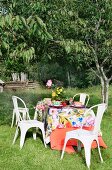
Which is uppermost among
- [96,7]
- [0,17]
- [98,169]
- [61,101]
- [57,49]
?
[96,7]

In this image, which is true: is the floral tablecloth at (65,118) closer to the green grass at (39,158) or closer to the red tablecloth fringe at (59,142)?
the red tablecloth fringe at (59,142)

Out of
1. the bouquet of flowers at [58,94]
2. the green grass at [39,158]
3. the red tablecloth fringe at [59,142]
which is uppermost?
the bouquet of flowers at [58,94]

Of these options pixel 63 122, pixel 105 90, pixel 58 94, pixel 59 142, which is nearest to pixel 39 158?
pixel 59 142

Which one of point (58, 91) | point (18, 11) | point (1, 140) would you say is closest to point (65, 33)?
point (18, 11)

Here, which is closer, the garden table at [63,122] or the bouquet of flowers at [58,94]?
the garden table at [63,122]

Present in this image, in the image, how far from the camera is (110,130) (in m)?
9.96

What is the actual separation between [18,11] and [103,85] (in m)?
5.19

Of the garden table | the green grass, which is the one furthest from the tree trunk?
the garden table

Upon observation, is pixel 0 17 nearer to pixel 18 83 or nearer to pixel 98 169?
pixel 98 169

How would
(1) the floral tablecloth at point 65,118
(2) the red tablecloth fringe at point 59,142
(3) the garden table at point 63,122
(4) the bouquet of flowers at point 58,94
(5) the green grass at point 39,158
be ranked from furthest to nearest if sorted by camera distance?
(4) the bouquet of flowers at point 58,94
(1) the floral tablecloth at point 65,118
(3) the garden table at point 63,122
(2) the red tablecloth fringe at point 59,142
(5) the green grass at point 39,158

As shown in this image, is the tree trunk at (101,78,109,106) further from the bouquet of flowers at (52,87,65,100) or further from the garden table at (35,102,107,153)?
the garden table at (35,102,107,153)

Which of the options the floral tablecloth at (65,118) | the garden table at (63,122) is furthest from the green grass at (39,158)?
the floral tablecloth at (65,118)

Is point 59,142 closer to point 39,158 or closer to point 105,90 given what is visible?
point 39,158

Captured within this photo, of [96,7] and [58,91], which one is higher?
[96,7]
